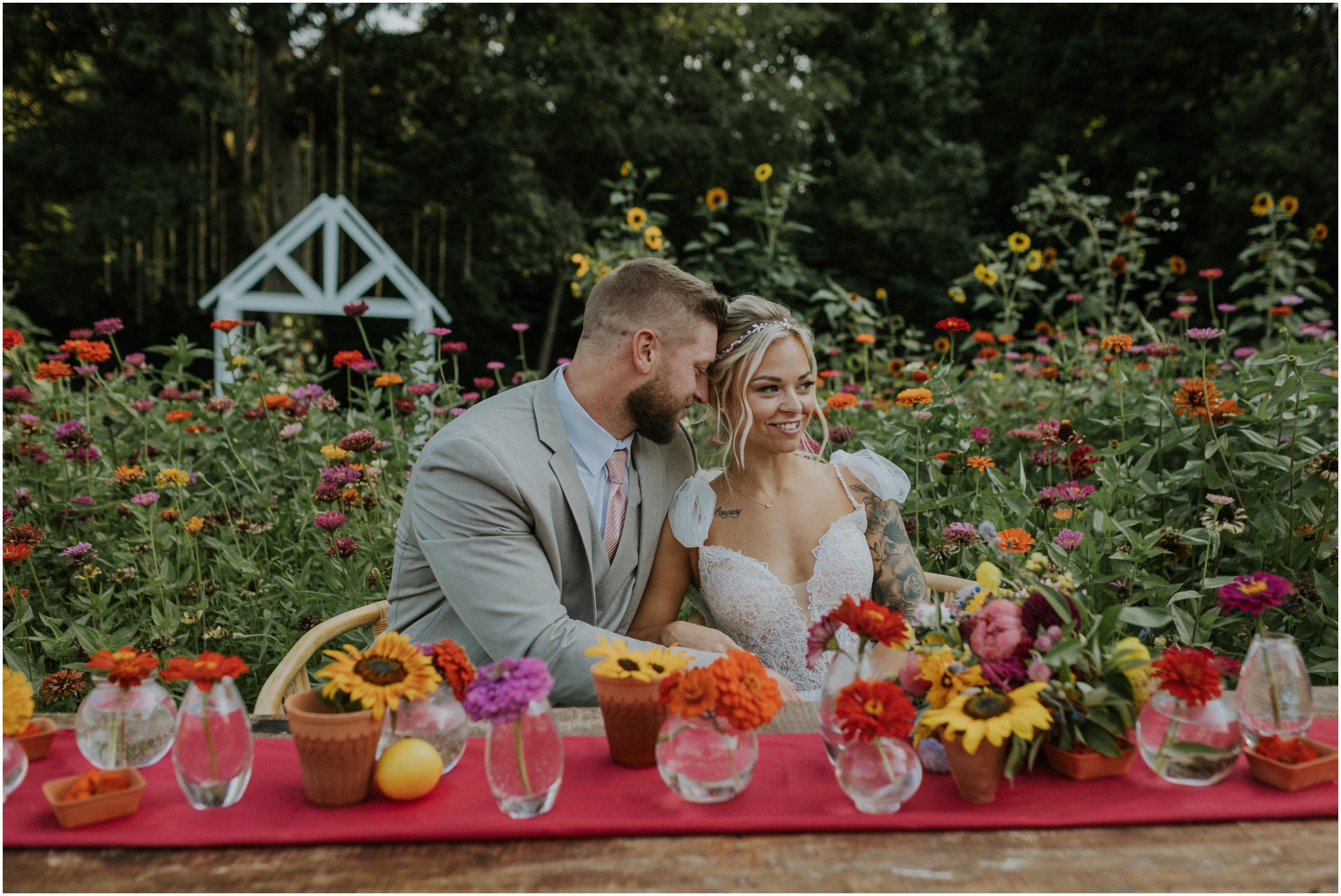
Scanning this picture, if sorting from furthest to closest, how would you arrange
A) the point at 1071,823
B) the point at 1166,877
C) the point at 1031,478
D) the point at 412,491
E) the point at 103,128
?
the point at 103,128
the point at 1031,478
the point at 412,491
the point at 1071,823
the point at 1166,877

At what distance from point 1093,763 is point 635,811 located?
57 centimetres

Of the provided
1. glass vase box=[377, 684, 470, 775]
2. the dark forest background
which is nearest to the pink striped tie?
glass vase box=[377, 684, 470, 775]

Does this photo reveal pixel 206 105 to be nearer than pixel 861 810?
No

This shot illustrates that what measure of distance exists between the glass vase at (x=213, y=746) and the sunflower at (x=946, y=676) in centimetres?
80

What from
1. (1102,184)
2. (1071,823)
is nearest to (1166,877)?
(1071,823)

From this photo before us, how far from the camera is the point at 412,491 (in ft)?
6.52

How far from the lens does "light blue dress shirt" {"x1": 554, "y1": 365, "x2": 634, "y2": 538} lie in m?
2.18

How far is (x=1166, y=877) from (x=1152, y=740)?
20 centimetres

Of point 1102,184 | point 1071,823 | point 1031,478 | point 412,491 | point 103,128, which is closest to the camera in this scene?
Result: point 1071,823

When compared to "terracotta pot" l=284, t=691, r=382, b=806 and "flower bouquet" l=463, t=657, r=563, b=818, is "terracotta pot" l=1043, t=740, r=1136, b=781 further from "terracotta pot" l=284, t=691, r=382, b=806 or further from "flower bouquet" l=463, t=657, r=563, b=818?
"terracotta pot" l=284, t=691, r=382, b=806

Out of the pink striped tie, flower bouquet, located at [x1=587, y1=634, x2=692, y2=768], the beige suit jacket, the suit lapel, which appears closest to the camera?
flower bouquet, located at [x1=587, y1=634, x2=692, y2=768]

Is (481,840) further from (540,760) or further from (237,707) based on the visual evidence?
(237,707)

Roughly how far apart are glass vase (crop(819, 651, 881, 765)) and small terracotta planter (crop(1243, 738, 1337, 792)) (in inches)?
19.2

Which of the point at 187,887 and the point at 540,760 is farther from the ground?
the point at 540,760
